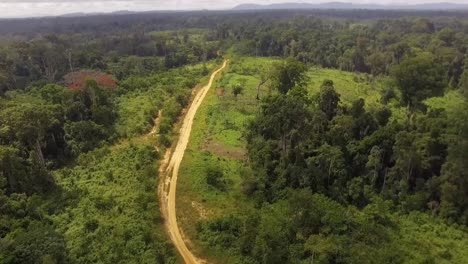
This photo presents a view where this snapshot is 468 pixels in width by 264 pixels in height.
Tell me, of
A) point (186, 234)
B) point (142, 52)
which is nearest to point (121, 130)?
point (186, 234)

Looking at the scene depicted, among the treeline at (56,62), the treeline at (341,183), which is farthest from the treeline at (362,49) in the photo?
the treeline at (341,183)

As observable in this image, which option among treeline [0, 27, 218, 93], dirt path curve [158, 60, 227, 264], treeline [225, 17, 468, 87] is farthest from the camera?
treeline [0, 27, 218, 93]

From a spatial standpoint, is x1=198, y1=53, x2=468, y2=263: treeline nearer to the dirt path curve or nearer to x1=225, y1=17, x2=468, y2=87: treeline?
the dirt path curve

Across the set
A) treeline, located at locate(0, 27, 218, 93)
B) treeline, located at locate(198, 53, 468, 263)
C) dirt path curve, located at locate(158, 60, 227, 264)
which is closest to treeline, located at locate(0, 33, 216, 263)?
dirt path curve, located at locate(158, 60, 227, 264)

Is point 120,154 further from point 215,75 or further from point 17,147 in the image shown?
point 215,75

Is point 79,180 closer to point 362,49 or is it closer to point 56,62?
point 56,62

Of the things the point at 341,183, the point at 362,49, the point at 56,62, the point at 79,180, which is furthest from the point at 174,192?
the point at 362,49

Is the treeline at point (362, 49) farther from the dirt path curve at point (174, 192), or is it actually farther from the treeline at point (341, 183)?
the dirt path curve at point (174, 192)

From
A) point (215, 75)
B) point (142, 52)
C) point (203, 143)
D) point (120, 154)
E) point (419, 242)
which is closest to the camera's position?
point (419, 242)

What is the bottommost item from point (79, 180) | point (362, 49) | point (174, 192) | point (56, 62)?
point (79, 180)

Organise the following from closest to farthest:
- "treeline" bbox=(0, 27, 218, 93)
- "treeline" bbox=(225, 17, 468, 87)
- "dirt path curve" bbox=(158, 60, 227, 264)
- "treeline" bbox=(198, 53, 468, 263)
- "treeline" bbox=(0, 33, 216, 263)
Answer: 1. "treeline" bbox=(0, 33, 216, 263)
2. "treeline" bbox=(198, 53, 468, 263)
3. "dirt path curve" bbox=(158, 60, 227, 264)
4. "treeline" bbox=(225, 17, 468, 87)
5. "treeline" bbox=(0, 27, 218, 93)

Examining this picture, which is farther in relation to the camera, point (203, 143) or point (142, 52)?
point (142, 52)
